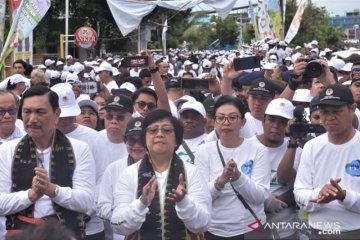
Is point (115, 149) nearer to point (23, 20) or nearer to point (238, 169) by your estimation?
point (238, 169)

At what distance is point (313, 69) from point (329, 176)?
1.41 metres

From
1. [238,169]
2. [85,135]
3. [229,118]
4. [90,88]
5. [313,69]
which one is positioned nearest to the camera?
[238,169]

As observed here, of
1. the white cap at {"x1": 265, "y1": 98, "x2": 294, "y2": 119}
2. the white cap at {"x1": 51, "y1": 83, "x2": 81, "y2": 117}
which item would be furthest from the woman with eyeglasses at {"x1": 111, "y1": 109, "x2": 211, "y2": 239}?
the white cap at {"x1": 265, "y1": 98, "x2": 294, "y2": 119}

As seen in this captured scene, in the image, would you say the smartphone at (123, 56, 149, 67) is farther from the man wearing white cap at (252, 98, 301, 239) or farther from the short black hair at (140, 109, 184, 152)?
the short black hair at (140, 109, 184, 152)

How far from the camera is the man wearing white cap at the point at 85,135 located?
4547mm

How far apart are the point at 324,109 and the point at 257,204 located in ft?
2.64

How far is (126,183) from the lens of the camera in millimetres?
3590

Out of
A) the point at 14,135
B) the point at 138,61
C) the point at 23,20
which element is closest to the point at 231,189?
the point at 14,135

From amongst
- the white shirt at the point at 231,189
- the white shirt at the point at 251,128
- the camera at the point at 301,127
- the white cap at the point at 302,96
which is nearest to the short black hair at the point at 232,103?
the white shirt at the point at 231,189

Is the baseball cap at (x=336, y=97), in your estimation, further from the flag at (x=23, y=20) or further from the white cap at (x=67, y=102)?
the flag at (x=23, y=20)

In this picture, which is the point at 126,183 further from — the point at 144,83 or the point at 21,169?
the point at 144,83

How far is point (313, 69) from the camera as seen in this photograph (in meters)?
5.06

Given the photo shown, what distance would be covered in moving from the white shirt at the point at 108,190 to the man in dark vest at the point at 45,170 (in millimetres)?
340

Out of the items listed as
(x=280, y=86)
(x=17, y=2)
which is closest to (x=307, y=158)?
(x=280, y=86)
